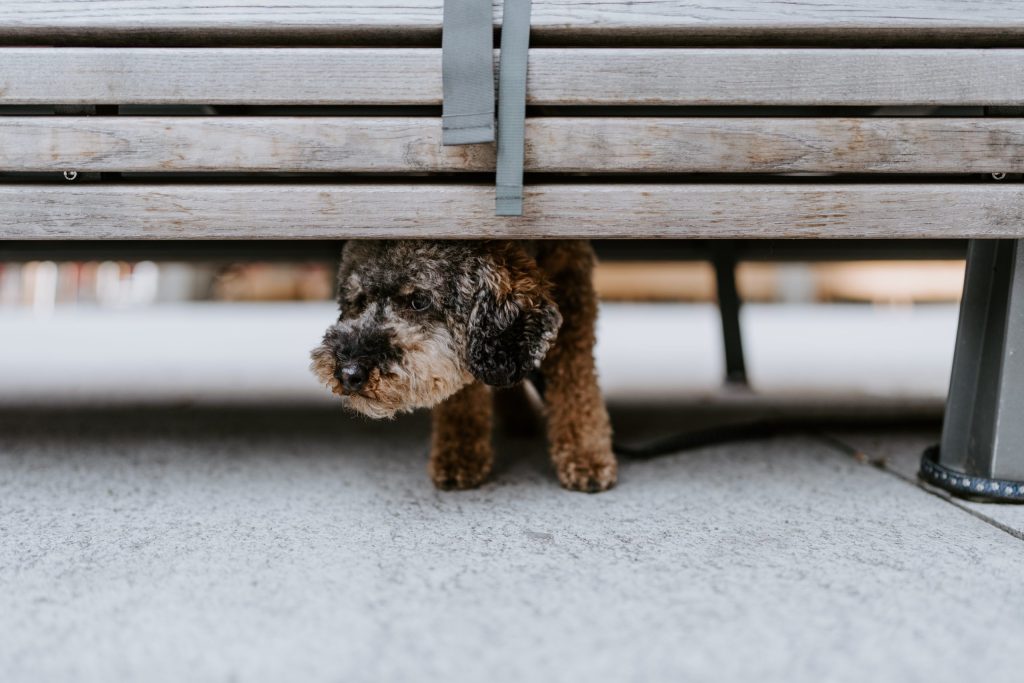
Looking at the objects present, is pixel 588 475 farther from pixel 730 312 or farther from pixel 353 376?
pixel 730 312

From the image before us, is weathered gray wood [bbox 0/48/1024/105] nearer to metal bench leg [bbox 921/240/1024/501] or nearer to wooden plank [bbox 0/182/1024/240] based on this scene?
wooden plank [bbox 0/182/1024/240]

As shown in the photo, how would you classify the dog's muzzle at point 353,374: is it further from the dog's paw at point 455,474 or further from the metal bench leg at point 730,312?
the metal bench leg at point 730,312

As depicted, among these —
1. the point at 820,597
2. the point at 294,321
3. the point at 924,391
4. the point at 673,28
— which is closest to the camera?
the point at 820,597

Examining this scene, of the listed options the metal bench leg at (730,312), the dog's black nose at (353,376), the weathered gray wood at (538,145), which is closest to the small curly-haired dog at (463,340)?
the dog's black nose at (353,376)

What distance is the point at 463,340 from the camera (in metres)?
1.39

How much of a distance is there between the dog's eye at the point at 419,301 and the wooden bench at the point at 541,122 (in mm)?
141

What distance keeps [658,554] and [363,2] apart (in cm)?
112

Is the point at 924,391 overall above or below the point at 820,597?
below

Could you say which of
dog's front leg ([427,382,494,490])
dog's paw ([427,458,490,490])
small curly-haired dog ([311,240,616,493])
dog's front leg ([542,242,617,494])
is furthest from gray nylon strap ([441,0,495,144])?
dog's paw ([427,458,490,490])

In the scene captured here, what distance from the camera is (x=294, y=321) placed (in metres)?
6.84

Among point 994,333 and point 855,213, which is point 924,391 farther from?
point 855,213

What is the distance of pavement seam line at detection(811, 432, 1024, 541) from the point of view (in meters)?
1.25

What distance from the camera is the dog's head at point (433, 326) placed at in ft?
4.39

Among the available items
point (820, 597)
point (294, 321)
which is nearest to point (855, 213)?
point (820, 597)
